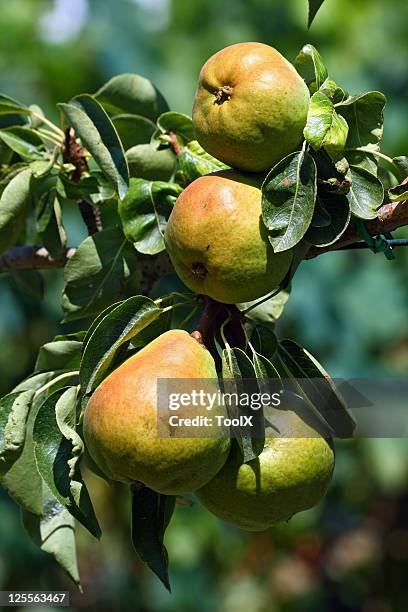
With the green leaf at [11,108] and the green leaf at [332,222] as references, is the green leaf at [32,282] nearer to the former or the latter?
the green leaf at [11,108]

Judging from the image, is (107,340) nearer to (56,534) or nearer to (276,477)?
(276,477)

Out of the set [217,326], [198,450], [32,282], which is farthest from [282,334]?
[198,450]

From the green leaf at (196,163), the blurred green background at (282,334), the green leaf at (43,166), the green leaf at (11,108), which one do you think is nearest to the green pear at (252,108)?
the green leaf at (196,163)

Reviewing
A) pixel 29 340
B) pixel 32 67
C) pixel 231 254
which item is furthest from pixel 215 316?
pixel 32 67

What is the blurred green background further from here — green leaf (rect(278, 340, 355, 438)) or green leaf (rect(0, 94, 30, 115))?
green leaf (rect(278, 340, 355, 438))

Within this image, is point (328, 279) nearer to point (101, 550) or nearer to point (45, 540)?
point (101, 550)

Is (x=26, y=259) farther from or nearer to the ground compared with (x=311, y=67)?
nearer to the ground

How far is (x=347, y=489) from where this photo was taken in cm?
452

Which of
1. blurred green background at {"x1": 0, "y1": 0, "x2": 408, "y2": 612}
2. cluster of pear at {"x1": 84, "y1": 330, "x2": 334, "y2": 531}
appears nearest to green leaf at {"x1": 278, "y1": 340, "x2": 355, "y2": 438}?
cluster of pear at {"x1": 84, "y1": 330, "x2": 334, "y2": 531}

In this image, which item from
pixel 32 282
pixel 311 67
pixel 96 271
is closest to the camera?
pixel 311 67

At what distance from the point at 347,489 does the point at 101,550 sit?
115 cm

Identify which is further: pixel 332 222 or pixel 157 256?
pixel 157 256

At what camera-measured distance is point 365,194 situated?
3.50 feet

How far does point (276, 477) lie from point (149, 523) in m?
0.16
